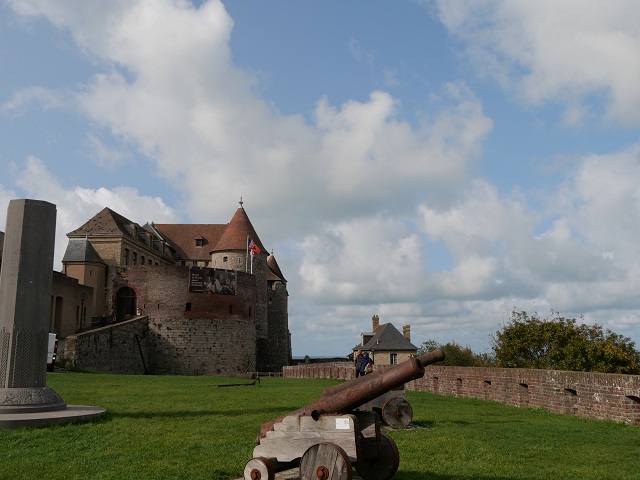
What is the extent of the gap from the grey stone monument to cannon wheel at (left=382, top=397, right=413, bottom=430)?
4962mm

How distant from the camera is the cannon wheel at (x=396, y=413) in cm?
1022

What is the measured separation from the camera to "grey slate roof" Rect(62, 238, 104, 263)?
46000mm

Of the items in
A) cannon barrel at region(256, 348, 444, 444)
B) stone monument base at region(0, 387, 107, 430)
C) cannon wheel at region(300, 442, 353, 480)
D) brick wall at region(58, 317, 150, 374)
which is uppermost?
brick wall at region(58, 317, 150, 374)

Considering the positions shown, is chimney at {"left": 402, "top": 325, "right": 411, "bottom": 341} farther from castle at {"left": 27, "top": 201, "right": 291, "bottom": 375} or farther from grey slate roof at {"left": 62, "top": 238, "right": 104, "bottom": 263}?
grey slate roof at {"left": 62, "top": 238, "right": 104, "bottom": 263}

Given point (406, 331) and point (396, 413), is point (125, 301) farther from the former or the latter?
point (396, 413)

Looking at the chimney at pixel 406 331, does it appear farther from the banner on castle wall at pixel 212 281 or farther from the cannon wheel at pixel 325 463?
the cannon wheel at pixel 325 463

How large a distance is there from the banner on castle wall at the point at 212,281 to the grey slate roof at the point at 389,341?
15041 millimetres

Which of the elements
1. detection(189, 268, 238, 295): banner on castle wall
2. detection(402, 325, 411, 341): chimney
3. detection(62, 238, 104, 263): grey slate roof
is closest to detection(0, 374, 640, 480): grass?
detection(189, 268, 238, 295): banner on castle wall

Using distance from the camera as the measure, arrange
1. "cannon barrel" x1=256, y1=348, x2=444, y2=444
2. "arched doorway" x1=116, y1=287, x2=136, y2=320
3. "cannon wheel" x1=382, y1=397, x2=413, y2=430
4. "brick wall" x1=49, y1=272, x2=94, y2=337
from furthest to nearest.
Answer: "arched doorway" x1=116, y1=287, x2=136, y2=320 < "brick wall" x1=49, y1=272, x2=94, y2=337 < "cannon wheel" x1=382, y1=397, x2=413, y2=430 < "cannon barrel" x1=256, y1=348, x2=444, y2=444

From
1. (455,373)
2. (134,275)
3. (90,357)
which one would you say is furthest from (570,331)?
(134,275)

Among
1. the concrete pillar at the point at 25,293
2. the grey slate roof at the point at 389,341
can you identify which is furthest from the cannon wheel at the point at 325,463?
the grey slate roof at the point at 389,341

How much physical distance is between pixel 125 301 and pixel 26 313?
3796 cm

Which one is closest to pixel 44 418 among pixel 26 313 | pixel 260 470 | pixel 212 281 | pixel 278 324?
pixel 26 313

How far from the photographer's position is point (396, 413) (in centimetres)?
1030
